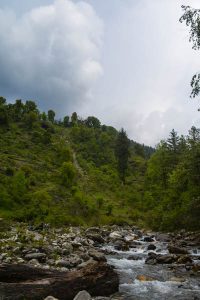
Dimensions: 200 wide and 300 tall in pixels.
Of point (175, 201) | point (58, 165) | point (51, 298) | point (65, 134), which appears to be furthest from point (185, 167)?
point (65, 134)

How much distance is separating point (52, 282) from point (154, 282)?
723 cm

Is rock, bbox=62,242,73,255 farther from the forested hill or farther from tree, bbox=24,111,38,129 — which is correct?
tree, bbox=24,111,38,129

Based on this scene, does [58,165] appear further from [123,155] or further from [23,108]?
[23,108]

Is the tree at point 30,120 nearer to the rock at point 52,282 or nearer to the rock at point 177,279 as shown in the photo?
the rock at point 177,279

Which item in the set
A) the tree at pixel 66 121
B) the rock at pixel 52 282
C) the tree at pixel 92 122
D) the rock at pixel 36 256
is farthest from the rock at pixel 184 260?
the tree at pixel 66 121

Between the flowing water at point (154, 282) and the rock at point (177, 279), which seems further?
the rock at point (177, 279)

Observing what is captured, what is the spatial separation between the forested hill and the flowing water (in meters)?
9.38

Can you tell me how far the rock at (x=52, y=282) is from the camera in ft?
41.4

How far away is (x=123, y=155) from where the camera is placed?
109m

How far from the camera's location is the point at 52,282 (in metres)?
13.5

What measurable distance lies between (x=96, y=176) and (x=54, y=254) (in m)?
77.6

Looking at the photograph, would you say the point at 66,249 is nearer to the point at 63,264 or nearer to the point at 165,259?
the point at 63,264

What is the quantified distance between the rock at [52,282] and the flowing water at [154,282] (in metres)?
1.16

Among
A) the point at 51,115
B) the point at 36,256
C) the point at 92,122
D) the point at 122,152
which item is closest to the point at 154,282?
the point at 36,256
